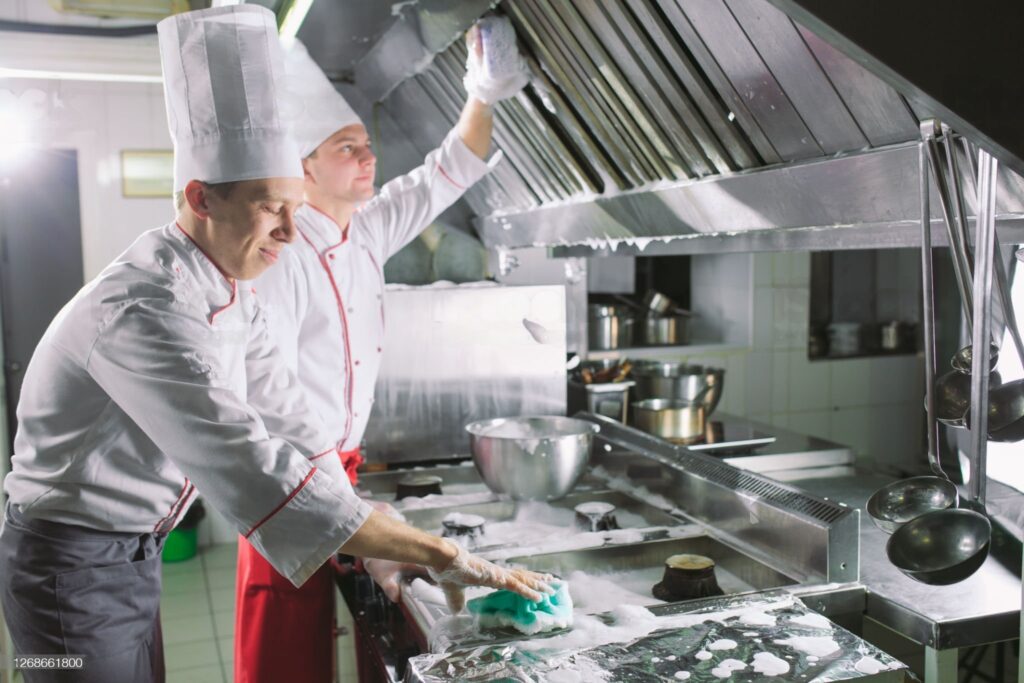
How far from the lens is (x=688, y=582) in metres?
1.54

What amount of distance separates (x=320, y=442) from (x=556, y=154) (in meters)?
0.86

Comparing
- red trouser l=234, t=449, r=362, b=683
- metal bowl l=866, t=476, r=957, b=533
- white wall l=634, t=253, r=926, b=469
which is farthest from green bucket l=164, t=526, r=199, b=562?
metal bowl l=866, t=476, r=957, b=533

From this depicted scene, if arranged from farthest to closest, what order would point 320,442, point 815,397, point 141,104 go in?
point 815,397
point 141,104
point 320,442

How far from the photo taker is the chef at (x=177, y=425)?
1354 mm

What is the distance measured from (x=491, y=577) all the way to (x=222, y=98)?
0.96 metres

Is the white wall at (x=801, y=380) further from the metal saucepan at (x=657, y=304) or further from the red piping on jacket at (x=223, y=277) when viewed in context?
the red piping on jacket at (x=223, y=277)

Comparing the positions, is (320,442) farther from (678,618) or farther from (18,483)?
(678,618)

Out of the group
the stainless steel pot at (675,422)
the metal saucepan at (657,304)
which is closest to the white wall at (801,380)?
the metal saucepan at (657,304)

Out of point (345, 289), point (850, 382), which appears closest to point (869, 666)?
point (345, 289)

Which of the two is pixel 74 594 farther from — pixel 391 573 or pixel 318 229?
pixel 318 229

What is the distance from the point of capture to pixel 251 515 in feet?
4.48

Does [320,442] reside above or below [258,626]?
above

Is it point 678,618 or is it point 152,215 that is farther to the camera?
point 152,215

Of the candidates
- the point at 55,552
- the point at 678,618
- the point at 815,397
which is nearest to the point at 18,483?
the point at 55,552
